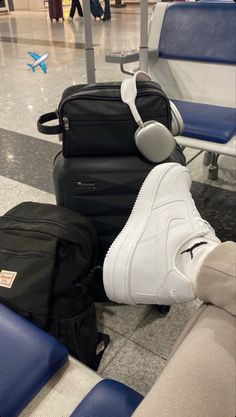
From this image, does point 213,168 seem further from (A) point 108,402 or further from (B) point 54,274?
(A) point 108,402

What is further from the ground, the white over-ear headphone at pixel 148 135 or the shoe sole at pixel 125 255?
the white over-ear headphone at pixel 148 135

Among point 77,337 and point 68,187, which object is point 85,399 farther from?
point 68,187

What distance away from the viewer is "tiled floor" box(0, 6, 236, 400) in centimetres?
104

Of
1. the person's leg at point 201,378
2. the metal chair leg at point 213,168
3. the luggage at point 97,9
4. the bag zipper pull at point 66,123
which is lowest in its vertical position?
the metal chair leg at point 213,168

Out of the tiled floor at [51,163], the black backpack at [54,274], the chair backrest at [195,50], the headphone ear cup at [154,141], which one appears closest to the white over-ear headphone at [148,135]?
the headphone ear cup at [154,141]

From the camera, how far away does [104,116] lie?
0.98 metres

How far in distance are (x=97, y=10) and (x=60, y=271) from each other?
810 centimetres

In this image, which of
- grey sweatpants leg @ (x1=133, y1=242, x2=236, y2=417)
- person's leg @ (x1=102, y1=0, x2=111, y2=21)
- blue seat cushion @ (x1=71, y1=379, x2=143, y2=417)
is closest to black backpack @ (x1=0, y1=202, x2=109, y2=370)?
blue seat cushion @ (x1=71, y1=379, x2=143, y2=417)

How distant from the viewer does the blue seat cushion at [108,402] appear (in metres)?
0.65

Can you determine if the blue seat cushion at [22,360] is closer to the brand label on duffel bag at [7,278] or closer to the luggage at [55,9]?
the brand label on duffel bag at [7,278]

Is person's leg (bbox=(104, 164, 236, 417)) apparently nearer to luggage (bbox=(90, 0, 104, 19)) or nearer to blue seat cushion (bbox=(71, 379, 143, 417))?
blue seat cushion (bbox=(71, 379, 143, 417))

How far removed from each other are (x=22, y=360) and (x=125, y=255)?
0.29 meters

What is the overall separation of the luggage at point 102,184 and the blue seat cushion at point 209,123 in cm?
28

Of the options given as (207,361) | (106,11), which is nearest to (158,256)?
(207,361)
